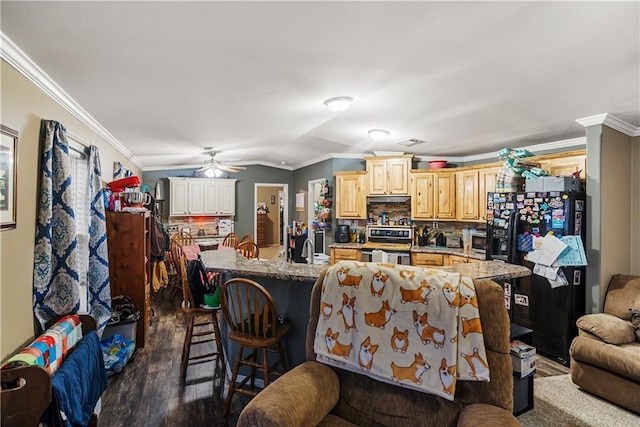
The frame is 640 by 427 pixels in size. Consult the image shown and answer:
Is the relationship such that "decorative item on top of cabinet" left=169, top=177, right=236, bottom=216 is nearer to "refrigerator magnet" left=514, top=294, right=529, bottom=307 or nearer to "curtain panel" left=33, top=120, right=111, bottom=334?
"curtain panel" left=33, top=120, right=111, bottom=334

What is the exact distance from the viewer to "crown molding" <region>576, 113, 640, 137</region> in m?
3.19

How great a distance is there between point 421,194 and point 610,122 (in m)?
2.49

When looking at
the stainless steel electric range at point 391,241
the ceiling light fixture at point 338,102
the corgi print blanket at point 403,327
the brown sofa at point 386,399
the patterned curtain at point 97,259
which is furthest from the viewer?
the stainless steel electric range at point 391,241

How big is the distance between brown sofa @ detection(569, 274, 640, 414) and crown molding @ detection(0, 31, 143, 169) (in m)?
4.36

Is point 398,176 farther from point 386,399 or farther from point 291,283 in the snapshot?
point 386,399

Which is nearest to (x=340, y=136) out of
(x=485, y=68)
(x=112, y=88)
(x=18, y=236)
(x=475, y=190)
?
(x=475, y=190)

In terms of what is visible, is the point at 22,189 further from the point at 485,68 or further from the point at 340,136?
the point at 340,136

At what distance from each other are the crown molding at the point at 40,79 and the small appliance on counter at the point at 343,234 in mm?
3753

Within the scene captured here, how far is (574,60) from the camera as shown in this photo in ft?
6.82

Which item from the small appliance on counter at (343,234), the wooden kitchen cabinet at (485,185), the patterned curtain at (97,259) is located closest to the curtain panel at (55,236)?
the patterned curtain at (97,259)

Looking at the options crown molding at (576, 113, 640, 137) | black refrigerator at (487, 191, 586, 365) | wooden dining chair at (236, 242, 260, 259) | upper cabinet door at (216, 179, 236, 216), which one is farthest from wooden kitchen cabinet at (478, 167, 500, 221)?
upper cabinet door at (216, 179, 236, 216)

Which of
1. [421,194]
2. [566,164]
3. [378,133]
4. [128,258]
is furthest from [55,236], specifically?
[566,164]

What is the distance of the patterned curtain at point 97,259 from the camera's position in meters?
3.01

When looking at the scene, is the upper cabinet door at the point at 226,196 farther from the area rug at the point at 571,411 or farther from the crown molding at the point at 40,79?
the area rug at the point at 571,411
